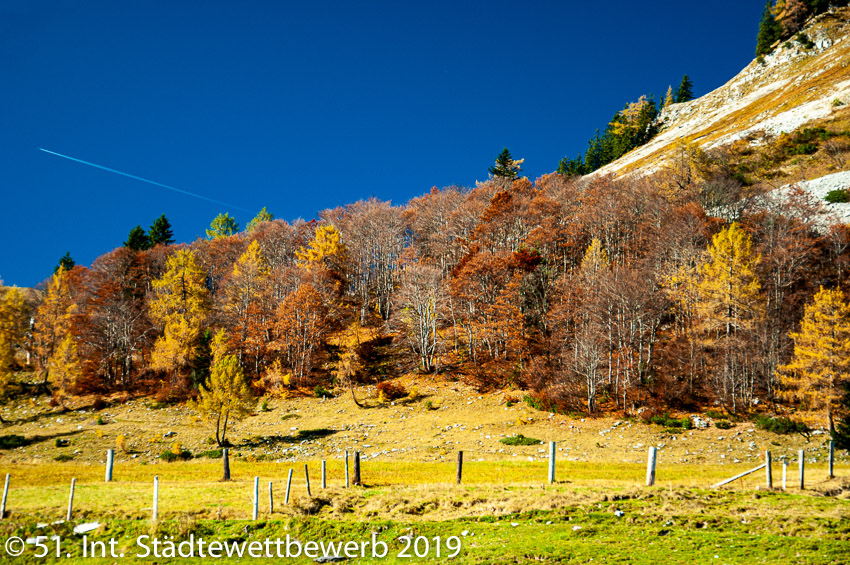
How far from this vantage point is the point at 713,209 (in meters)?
63.0

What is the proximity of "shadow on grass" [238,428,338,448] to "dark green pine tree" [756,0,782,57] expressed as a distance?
16373cm

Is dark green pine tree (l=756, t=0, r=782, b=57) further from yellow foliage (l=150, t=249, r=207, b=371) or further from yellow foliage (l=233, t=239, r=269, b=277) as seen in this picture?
yellow foliage (l=150, t=249, r=207, b=371)

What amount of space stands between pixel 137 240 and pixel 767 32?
571 ft

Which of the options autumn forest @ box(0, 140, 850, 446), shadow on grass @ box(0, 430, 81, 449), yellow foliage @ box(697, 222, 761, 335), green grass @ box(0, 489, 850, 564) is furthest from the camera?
shadow on grass @ box(0, 430, 81, 449)

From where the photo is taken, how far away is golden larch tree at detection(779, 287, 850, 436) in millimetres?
33625

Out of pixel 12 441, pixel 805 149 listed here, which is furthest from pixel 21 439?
pixel 805 149

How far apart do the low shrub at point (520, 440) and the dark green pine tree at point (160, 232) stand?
8124cm

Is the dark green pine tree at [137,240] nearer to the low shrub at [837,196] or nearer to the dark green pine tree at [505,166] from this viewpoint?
the dark green pine tree at [505,166]

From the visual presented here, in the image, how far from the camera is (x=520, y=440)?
36.3m

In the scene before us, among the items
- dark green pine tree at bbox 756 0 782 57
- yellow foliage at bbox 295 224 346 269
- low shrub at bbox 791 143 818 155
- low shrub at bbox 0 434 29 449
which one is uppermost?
dark green pine tree at bbox 756 0 782 57

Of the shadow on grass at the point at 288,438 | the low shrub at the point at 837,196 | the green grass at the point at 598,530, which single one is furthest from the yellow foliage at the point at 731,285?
the shadow on grass at the point at 288,438

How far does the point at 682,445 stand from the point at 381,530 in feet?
89.0

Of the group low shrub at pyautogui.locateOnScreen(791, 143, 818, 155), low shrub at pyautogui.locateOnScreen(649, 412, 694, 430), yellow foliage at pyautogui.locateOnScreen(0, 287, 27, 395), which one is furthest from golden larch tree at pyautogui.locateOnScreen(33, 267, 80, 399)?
low shrub at pyautogui.locateOnScreen(791, 143, 818, 155)

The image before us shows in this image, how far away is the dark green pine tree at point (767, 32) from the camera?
435 ft
